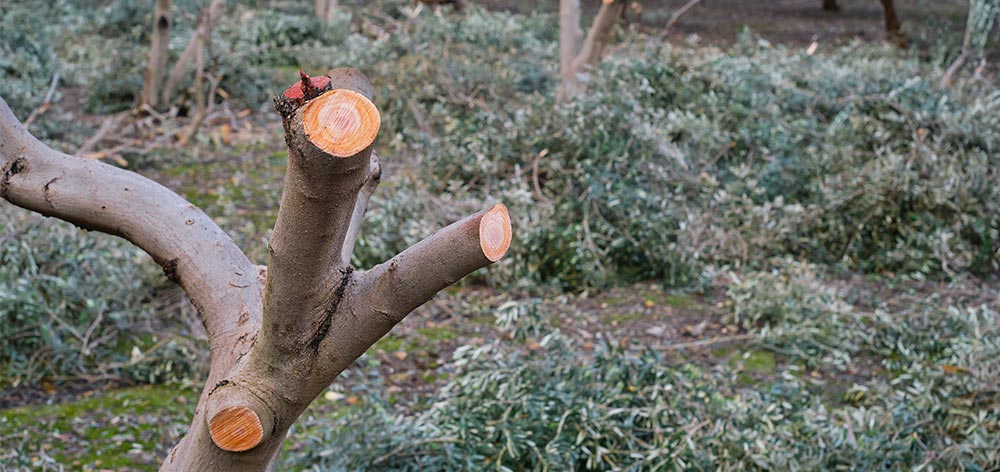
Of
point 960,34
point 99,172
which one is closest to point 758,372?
point 99,172

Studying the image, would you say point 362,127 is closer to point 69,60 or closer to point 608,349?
point 608,349

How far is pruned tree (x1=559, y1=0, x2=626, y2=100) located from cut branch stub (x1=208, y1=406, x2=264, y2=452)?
5.81 metres

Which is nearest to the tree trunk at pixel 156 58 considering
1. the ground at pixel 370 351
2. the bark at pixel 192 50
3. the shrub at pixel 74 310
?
the bark at pixel 192 50

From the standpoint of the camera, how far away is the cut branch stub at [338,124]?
1281 mm

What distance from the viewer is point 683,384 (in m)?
3.60

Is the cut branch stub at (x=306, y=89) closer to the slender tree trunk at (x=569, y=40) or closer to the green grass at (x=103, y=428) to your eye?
the green grass at (x=103, y=428)

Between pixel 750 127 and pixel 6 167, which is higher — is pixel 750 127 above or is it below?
below

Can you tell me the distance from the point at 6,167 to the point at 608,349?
2.27 m

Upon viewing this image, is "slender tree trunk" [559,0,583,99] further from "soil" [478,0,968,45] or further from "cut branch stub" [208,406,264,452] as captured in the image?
"cut branch stub" [208,406,264,452]

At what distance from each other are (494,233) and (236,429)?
1.79 feet

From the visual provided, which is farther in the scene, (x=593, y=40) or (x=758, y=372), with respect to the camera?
(x=593, y=40)

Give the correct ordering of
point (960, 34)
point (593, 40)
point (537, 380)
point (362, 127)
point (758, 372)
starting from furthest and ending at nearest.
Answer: point (960, 34) < point (593, 40) < point (758, 372) < point (537, 380) < point (362, 127)

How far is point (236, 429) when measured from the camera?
5.46 feet

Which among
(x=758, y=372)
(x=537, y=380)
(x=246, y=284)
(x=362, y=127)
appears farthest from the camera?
(x=758, y=372)
